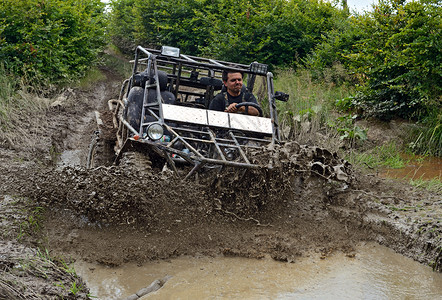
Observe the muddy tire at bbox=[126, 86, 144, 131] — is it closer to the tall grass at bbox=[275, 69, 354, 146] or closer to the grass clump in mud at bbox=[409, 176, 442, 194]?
the tall grass at bbox=[275, 69, 354, 146]

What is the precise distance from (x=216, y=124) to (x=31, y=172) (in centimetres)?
232

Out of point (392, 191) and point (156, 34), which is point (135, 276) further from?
point (156, 34)

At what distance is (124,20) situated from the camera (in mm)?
22719

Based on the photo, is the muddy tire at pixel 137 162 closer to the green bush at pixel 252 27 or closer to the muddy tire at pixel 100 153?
the muddy tire at pixel 100 153

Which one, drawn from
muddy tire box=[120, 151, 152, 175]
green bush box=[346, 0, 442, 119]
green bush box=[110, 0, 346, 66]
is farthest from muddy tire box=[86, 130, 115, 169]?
green bush box=[110, 0, 346, 66]

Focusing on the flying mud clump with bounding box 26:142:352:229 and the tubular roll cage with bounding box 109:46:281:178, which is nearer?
the flying mud clump with bounding box 26:142:352:229

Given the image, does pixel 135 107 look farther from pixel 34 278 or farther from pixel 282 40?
pixel 282 40

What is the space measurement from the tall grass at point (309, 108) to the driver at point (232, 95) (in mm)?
2158

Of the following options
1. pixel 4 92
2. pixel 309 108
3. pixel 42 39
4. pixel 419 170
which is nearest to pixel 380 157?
pixel 419 170

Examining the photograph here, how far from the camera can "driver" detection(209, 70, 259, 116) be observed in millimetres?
6793

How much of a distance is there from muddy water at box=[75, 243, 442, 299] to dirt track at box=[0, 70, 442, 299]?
0.15 m

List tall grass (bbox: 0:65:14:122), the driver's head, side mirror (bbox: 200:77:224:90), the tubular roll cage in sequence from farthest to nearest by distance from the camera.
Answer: tall grass (bbox: 0:65:14:122)
side mirror (bbox: 200:77:224:90)
the driver's head
the tubular roll cage

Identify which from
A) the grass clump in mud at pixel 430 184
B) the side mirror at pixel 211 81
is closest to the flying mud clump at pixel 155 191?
the side mirror at pixel 211 81

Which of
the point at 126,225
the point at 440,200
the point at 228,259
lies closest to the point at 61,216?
the point at 126,225
